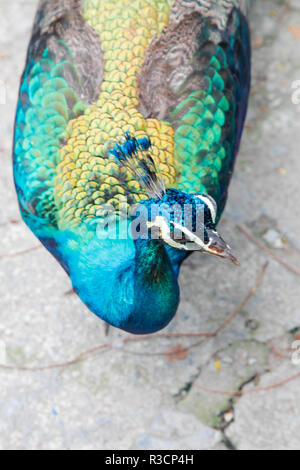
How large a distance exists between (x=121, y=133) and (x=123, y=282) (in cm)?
52

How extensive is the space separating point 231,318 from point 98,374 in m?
0.62

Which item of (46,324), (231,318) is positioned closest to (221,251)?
(231,318)

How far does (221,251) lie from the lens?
5.46 feet

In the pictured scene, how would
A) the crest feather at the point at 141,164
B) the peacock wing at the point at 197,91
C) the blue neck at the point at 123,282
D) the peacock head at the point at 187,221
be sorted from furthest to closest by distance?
the peacock wing at the point at 197,91
the blue neck at the point at 123,282
the crest feather at the point at 141,164
the peacock head at the point at 187,221

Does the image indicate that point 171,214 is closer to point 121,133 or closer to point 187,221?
point 187,221

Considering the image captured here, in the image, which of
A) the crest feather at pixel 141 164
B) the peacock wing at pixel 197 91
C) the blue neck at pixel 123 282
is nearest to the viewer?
the crest feather at pixel 141 164

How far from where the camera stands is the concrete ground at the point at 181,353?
93.0 inches

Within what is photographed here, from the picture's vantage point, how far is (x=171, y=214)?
1.67m

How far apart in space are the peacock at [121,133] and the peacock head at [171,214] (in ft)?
0.04

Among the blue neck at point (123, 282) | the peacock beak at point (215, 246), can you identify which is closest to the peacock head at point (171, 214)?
the peacock beak at point (215, 246)

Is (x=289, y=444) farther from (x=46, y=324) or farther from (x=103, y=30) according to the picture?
(x=103, y=30)

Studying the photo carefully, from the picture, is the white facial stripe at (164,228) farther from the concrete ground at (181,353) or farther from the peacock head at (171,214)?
the concrete ground at (181,353)

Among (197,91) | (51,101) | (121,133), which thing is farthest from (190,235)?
(51,101)

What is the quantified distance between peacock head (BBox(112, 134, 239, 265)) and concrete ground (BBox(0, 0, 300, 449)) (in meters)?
0.84
